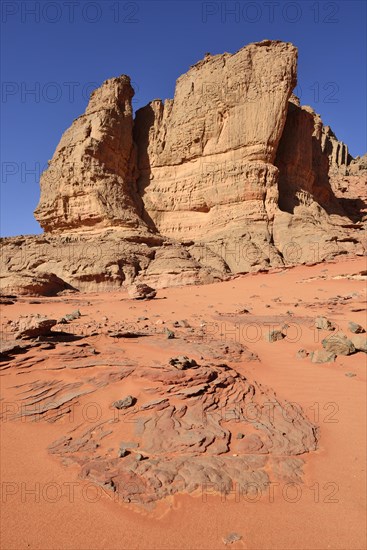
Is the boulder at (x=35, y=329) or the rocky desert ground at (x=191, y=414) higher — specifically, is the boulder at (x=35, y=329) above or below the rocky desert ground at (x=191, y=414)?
above

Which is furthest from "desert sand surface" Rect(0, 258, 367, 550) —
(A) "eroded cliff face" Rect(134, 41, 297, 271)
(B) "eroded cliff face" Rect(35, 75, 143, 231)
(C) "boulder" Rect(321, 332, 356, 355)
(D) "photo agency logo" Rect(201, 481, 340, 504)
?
(B) "eroded cliff face" Rect(35, 75, 143, 231)

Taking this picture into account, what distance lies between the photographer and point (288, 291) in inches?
417

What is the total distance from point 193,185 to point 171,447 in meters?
22.6

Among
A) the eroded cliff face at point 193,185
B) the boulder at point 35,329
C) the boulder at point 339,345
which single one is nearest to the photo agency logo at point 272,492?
the boulder at point 339,345

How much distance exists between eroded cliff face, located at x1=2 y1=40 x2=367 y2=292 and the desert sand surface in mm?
12044

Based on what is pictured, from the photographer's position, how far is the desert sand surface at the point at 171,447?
2.03 meters

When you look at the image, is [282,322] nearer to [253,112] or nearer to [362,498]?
[362,498]

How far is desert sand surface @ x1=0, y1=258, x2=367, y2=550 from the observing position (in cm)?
203

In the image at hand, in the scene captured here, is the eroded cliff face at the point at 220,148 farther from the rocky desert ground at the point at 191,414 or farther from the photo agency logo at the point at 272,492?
the photo agency logo at the point at 272,492

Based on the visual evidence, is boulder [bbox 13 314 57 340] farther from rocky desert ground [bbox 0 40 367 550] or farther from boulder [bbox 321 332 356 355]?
boulder [bbox 321 332 356 355]

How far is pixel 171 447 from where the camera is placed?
9.00 ft

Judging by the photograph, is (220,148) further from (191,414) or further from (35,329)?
(191,414)

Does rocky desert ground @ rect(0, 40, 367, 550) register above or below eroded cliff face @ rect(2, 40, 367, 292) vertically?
below

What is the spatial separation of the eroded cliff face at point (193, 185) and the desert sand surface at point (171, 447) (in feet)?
39.5
